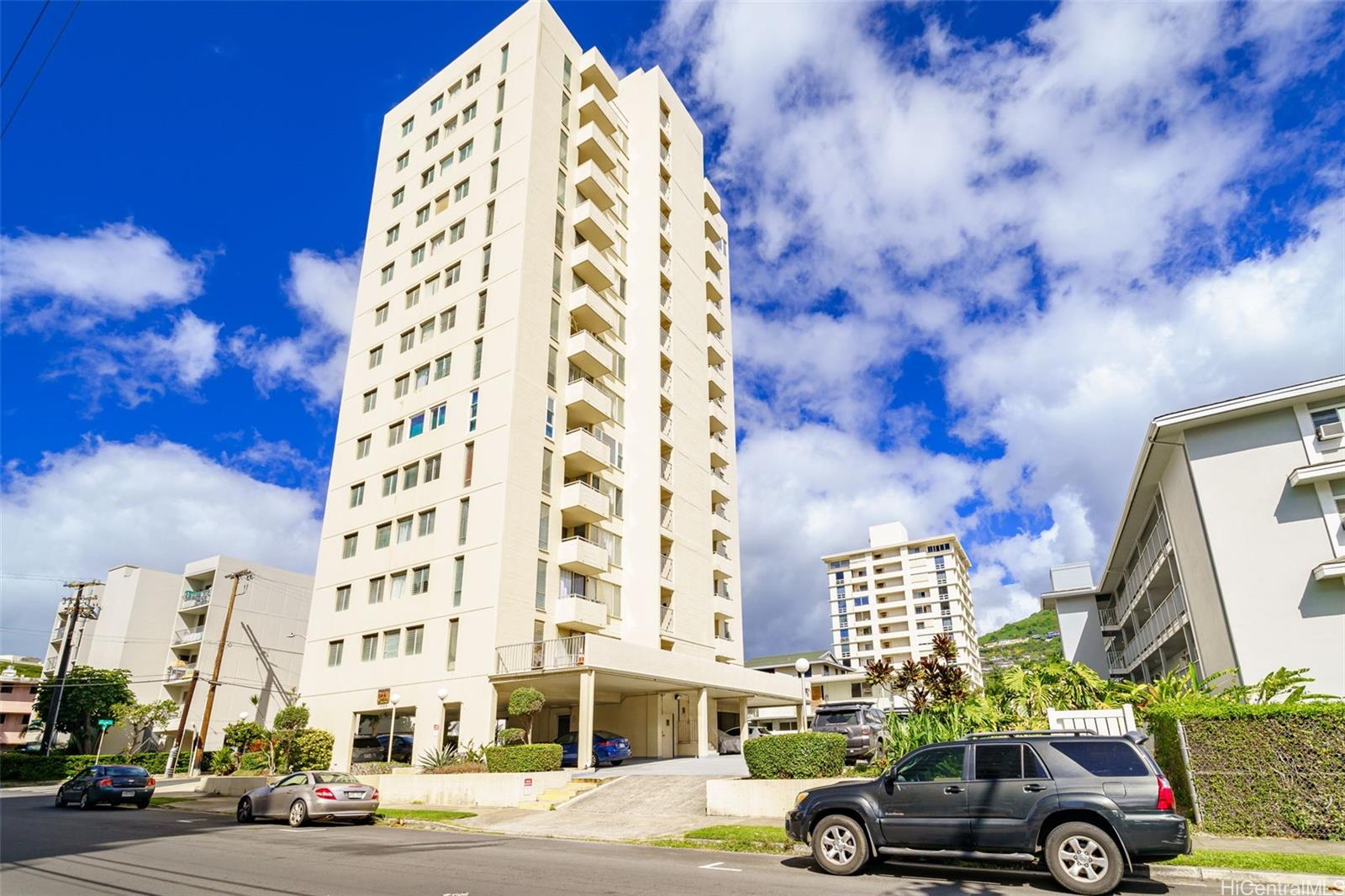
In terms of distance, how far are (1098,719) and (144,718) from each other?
63.5m

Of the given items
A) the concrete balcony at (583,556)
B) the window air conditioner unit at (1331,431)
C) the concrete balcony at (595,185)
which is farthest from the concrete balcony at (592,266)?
the window air conditioner unit at (1331,431)

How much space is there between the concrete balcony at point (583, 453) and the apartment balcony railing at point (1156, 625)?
25085 mm

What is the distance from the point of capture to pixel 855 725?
87.4 feet

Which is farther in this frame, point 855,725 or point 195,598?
point 195,598

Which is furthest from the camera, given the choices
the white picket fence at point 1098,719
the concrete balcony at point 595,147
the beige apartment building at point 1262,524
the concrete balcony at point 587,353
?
the concrete balcony at point 595,147

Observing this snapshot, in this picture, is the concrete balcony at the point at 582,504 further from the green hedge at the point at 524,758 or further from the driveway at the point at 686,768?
the green hedge at the point at 524,758

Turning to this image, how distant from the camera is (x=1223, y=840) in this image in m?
13.0

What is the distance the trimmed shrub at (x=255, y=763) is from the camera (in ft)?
105

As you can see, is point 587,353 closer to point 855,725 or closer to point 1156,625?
point 855,725

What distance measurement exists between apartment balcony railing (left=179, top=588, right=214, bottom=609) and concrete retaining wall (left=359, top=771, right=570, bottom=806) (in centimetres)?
4760

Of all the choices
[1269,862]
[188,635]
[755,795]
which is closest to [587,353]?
[755,795]

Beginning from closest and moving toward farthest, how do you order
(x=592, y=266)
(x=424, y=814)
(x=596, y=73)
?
(x=424, y=814) → (x=592, y=266) → (x=596, y=73)

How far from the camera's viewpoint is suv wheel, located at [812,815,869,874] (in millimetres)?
11141

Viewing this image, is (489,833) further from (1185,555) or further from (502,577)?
(1185,555)
